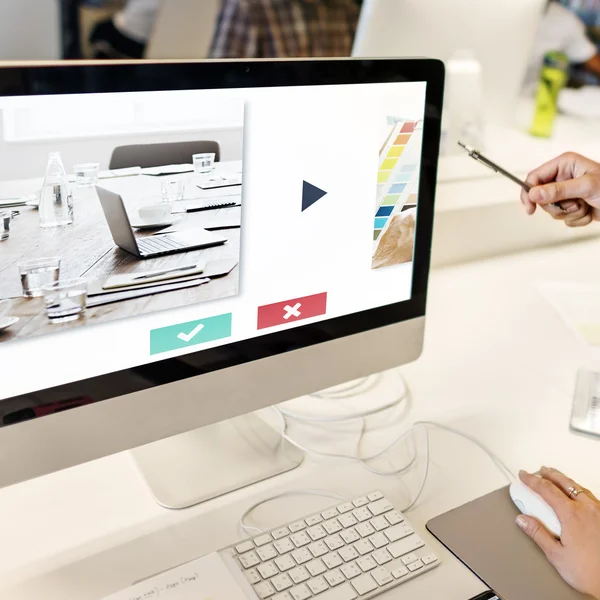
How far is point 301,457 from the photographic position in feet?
2.82

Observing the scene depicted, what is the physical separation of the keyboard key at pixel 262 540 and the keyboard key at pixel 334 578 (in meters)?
0.07

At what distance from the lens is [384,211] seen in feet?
2.62

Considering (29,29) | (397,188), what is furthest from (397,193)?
(29,29)

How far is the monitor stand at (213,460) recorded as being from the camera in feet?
2.60

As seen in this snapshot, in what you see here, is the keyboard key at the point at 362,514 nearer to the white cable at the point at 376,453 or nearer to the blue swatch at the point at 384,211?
the white cable at the point at 376,453

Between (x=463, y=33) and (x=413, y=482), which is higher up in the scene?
(x=463, y=33)

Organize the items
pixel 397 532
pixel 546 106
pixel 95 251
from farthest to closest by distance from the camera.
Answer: pixel 546 106, pixel 397 532, pixel 95 251

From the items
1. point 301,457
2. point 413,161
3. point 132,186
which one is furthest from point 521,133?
point 132,186

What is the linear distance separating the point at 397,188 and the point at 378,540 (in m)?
0.38

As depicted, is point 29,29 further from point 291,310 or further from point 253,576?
point 253,576

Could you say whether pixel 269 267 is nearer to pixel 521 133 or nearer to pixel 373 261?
pixel 373 261

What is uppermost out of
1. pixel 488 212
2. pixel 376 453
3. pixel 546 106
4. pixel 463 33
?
pixel 463 33

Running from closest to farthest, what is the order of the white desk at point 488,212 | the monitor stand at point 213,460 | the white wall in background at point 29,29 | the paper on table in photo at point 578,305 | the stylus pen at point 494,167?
1. the monitor stand at point 213,460
2. the stylus pen at point 494,167
3. the paper on table in photo at point 578,305
4. the white desk at point 488,212
5. the white wall in background at point 29,29

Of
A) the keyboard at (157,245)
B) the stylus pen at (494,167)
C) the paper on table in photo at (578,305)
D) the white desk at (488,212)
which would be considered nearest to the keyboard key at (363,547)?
the keyboard at (157,245)
